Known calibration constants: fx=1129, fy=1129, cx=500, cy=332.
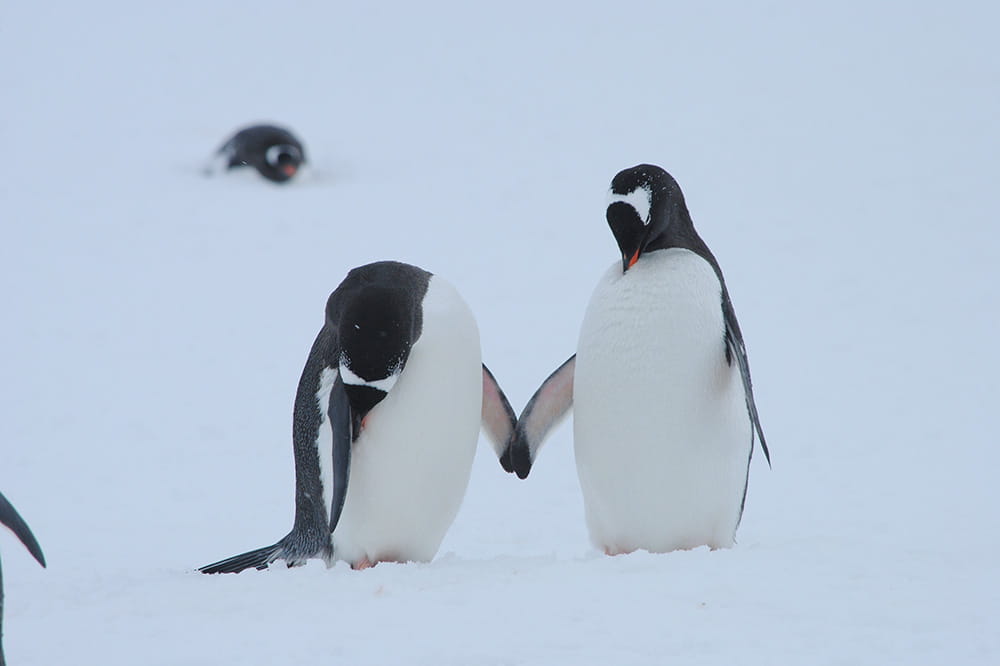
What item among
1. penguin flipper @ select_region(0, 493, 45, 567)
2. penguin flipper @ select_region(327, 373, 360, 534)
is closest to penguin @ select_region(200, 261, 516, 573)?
penguin flipper @ select_region(327, 373, 360, 534)

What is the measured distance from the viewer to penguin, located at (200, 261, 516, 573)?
2936mm

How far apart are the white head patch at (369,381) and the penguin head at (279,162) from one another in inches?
313

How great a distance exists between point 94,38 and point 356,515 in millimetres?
14709

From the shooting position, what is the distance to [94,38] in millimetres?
16031

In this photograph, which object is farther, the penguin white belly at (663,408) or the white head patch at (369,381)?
the penguin white belly at (663,408)

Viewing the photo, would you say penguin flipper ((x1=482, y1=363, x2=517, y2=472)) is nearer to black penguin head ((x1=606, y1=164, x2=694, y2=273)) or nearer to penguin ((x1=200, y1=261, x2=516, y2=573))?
penguin ((x1=200, y1=261, x2=516, y2=573))

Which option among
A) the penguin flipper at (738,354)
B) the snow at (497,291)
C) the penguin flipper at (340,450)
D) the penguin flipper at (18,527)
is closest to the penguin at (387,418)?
the penguin flipper at (340,450)

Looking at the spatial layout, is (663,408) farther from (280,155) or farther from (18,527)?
(280,155)

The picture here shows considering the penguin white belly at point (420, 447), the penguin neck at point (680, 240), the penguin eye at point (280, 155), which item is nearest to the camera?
the penguin white belly at point (420, 447)

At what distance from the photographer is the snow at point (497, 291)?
7.58ft

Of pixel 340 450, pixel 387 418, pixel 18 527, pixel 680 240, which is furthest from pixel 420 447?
pixel 18 527

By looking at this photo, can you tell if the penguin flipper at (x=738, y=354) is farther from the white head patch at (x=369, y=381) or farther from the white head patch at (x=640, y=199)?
the white head patch at (x=369, y=381)

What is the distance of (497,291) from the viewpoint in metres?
7.96

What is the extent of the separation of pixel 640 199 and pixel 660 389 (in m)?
0.52
